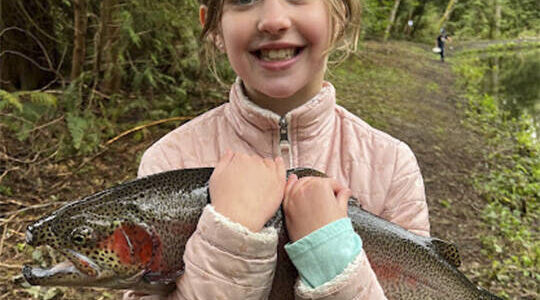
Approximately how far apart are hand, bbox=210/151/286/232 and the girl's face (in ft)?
1.45

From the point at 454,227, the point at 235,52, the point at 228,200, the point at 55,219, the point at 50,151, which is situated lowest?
the point at 454,227

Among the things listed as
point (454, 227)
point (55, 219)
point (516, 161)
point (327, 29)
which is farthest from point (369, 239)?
point (516, 161)

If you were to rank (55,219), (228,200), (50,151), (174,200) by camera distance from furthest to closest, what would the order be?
(50,151), (174,200), (55,219), (228,200)

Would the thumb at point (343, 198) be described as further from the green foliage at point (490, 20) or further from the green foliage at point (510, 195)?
the green foliage at point (490, 20)

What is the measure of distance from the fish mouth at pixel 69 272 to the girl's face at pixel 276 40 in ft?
3.22

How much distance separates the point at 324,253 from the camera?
1398 millimetres

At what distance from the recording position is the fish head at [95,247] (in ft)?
→ 4.89

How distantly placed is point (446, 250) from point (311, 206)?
86 cm

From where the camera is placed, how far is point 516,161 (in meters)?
9.05

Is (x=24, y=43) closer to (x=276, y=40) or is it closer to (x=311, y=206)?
(x=276, y=40)

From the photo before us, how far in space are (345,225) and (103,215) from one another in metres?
0.87

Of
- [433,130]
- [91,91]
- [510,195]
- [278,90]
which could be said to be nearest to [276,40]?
[278,90]

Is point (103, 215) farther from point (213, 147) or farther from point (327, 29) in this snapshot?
point (327, 29)

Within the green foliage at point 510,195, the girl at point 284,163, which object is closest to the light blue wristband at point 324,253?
the girl at point 284,163
